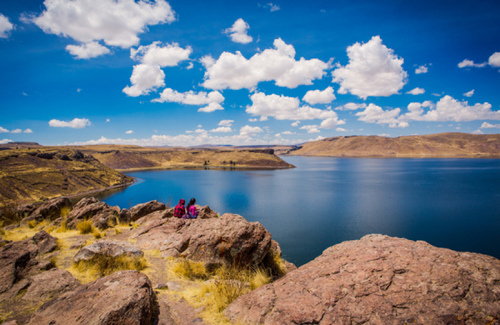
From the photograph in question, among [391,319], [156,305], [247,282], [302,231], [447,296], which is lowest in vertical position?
[302,231]

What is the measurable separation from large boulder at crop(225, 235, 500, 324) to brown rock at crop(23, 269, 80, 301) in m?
3.97

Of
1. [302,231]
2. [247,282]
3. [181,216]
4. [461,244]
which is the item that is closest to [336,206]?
[302,231]

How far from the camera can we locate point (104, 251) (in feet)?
24.9

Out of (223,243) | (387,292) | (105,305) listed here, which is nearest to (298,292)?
(387,292)

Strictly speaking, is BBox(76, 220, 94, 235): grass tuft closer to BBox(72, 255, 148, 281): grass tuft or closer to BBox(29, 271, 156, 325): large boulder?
BBox(72, 255, 148, 281): grass tuft

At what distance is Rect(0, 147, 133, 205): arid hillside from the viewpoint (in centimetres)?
6925

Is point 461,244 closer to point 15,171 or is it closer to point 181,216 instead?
point 181,216

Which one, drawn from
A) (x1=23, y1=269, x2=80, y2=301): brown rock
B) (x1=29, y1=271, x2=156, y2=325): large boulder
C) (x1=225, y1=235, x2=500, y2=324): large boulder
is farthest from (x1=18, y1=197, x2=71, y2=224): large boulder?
(x1=225, y1=235, x2=500, y2=324): large boulder

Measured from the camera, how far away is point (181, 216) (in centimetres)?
1305

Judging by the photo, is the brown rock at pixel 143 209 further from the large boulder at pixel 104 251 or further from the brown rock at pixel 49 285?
the brown rock at pixel 49 285

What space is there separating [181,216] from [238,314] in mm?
8834

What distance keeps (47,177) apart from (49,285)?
99.1 meters

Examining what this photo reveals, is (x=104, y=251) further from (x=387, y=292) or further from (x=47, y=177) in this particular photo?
(x=47, y=177)

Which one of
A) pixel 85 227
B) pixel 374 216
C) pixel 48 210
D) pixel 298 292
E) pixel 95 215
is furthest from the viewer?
pixel 374 216
